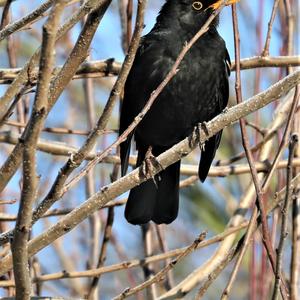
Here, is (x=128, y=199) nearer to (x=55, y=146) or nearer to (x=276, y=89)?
(x=55, y=146)

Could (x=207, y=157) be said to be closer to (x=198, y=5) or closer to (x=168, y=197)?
(x=168, y=197)

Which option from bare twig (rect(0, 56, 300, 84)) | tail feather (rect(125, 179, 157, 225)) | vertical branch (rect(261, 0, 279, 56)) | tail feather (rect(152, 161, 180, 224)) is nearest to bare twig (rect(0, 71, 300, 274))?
vertical branch (rect(261, 0, 279, 56))

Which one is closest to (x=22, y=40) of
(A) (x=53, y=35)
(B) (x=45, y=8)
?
(B) (x=45, y=8)

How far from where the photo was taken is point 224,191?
676 centimetres

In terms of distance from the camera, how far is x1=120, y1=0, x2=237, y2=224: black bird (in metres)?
4.54

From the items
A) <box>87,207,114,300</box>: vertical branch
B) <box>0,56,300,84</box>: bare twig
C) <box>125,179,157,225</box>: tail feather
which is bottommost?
<box>87,207,114,300</box>: vertical branch

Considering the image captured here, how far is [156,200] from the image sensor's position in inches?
185

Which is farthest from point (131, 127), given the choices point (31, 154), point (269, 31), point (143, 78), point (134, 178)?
point (143, 78)

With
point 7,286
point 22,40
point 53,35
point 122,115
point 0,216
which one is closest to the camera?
point 53,35

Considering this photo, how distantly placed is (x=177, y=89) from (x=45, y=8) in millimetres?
1672

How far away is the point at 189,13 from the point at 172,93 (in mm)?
698

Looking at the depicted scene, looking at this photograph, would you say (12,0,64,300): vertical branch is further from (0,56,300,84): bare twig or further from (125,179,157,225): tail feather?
(125,179,157,225): tail feather

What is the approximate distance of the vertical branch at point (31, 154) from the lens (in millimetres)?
2080

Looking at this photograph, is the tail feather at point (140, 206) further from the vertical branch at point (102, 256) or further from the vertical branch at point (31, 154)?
the vertical branch at point (31, 154)
